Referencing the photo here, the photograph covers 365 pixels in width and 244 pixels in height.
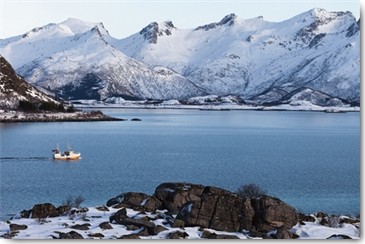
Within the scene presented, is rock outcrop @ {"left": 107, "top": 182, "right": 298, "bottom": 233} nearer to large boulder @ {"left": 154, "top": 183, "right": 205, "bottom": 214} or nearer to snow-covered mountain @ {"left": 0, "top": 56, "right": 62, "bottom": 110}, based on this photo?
large boulder @ {"left": 154, "top": 183, "right": 205, "bottom": 214}

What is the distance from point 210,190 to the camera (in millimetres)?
18062

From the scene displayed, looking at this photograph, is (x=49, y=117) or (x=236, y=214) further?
(x=49, y=117)

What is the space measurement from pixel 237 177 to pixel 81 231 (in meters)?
28.8

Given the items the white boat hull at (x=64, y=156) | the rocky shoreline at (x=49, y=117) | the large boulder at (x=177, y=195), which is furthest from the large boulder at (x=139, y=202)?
the rocky shoreline at (x=49, y=117)

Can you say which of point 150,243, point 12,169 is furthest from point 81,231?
point 12,169

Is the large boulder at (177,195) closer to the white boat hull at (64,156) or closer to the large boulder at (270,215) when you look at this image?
the large boulder at (270,215)

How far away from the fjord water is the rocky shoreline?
87.6ft

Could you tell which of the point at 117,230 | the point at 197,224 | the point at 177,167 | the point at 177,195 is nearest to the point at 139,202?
the point at 177,195

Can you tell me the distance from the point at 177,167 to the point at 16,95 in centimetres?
7902

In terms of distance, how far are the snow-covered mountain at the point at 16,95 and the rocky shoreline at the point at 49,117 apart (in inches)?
136

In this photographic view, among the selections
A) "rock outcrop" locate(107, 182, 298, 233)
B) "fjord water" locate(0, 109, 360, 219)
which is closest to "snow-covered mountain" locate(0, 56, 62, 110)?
"fjord water" locate(0, 109, 360, 219)

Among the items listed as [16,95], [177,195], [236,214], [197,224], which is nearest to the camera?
[197,224]

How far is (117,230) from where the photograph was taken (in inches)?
607

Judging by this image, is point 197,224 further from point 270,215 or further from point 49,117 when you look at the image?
point 49,117
